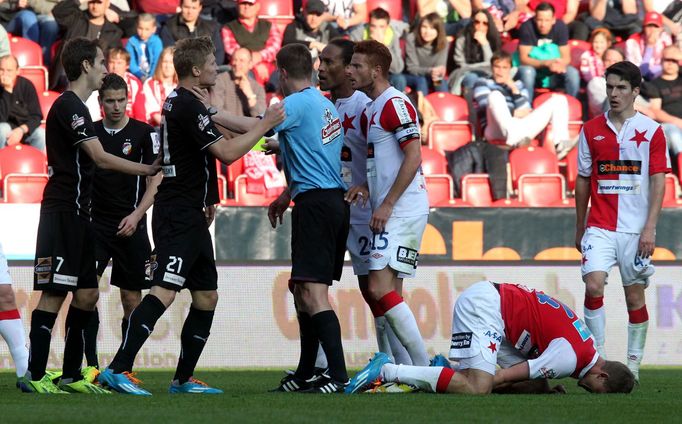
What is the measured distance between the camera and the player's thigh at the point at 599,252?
9055 millimetres

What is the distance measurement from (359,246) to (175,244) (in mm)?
1541

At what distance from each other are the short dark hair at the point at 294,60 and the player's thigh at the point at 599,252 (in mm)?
2845

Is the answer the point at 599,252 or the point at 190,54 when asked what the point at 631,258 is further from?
the point at 190,54

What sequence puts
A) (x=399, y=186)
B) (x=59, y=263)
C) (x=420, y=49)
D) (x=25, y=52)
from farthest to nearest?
(x=420, y=49)
(x=25, y=52)
(x=399, y=186)
(x=59, y=263)

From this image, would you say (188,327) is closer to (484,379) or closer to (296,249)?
(296,249)

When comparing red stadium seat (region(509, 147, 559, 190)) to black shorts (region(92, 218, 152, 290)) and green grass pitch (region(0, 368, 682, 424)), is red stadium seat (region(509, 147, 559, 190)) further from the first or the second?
green grass pitch (region(0, 368, 682, 424))

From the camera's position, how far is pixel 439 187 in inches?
591

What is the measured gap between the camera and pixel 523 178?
50.3ft

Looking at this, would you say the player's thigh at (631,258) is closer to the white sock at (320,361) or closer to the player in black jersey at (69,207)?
the white sock at (320,361)

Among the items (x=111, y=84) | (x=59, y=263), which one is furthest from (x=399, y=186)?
(x=111, y=84)

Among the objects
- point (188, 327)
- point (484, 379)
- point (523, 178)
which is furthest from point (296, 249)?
point (523, 178)

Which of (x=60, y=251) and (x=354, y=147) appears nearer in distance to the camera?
(x=60, y=251)

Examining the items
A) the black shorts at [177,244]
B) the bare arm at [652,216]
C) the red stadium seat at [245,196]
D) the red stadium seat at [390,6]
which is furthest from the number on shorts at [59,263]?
the red stadium seat at [390,6]

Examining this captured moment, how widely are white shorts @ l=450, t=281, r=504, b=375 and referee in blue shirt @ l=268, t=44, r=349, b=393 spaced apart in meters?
0.74
